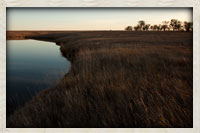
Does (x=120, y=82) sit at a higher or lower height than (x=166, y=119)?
higher

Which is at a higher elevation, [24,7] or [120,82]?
[24,7]

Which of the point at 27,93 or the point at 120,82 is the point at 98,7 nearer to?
the point at 120,82

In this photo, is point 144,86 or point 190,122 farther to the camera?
point 144,86

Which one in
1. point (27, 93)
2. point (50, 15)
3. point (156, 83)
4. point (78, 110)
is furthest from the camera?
point (27, 93)

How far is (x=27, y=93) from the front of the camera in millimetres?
6602

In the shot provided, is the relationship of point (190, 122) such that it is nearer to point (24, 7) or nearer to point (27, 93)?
point (24, 7)

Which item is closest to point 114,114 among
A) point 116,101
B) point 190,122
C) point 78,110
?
point 116,101

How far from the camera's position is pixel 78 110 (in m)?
3.61
